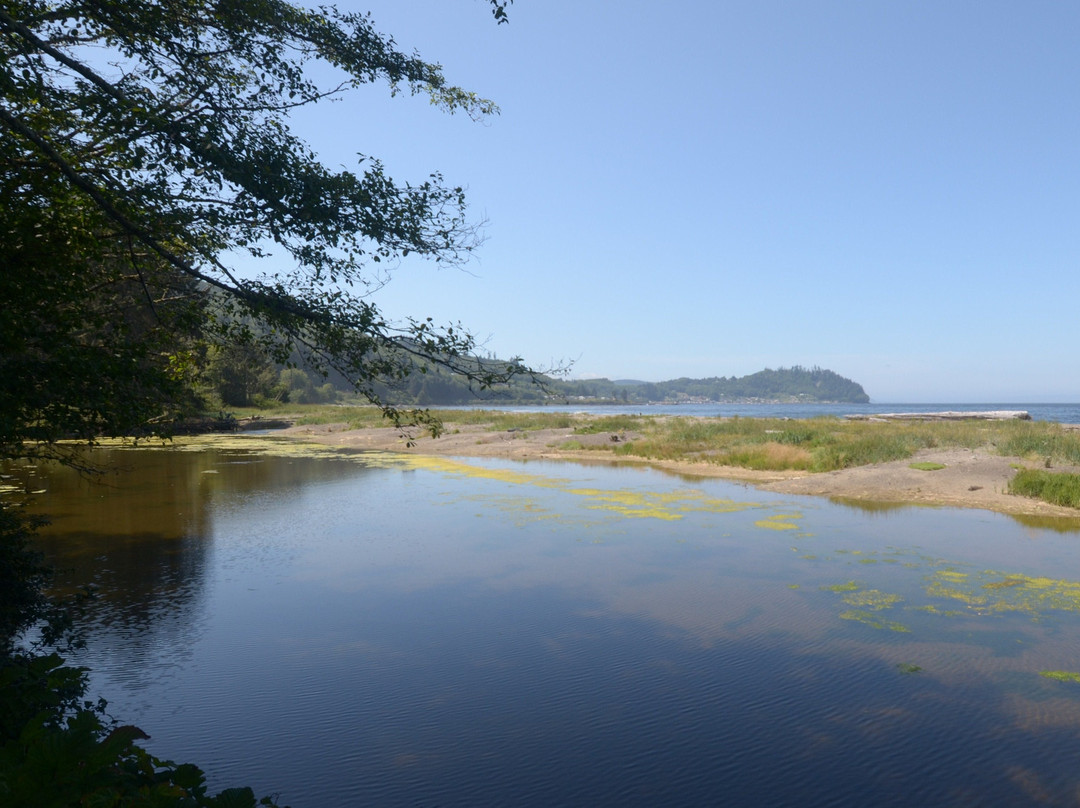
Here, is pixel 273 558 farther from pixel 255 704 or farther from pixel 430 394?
pixel 430 394

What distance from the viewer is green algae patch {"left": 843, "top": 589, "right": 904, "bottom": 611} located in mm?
9914

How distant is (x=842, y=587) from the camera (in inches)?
429

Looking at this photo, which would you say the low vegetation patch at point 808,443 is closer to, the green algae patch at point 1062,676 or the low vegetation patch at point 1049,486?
the low vegetation patch at point 1049,486

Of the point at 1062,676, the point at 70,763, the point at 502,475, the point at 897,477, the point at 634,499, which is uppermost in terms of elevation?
the point at 70,763

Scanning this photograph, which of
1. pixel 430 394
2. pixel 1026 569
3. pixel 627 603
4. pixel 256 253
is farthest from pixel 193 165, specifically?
pixel 430 394

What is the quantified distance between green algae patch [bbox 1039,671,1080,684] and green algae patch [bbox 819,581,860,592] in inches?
128

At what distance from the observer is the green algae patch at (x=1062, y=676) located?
24.1 feet

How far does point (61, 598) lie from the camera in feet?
30.9

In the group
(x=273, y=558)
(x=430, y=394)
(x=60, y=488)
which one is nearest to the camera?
(x=273, y=558)

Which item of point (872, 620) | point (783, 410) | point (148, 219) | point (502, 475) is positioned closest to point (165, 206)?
point (148, 219)

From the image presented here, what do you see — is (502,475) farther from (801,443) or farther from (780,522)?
(801,443)

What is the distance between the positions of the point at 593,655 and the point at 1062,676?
16.1ft

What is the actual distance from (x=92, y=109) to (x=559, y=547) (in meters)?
10.1

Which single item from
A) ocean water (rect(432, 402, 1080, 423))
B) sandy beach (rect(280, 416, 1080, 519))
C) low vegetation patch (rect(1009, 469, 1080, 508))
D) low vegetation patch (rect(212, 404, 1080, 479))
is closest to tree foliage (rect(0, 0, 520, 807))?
sandy beach (rect(280, 416, 1080, 519))
